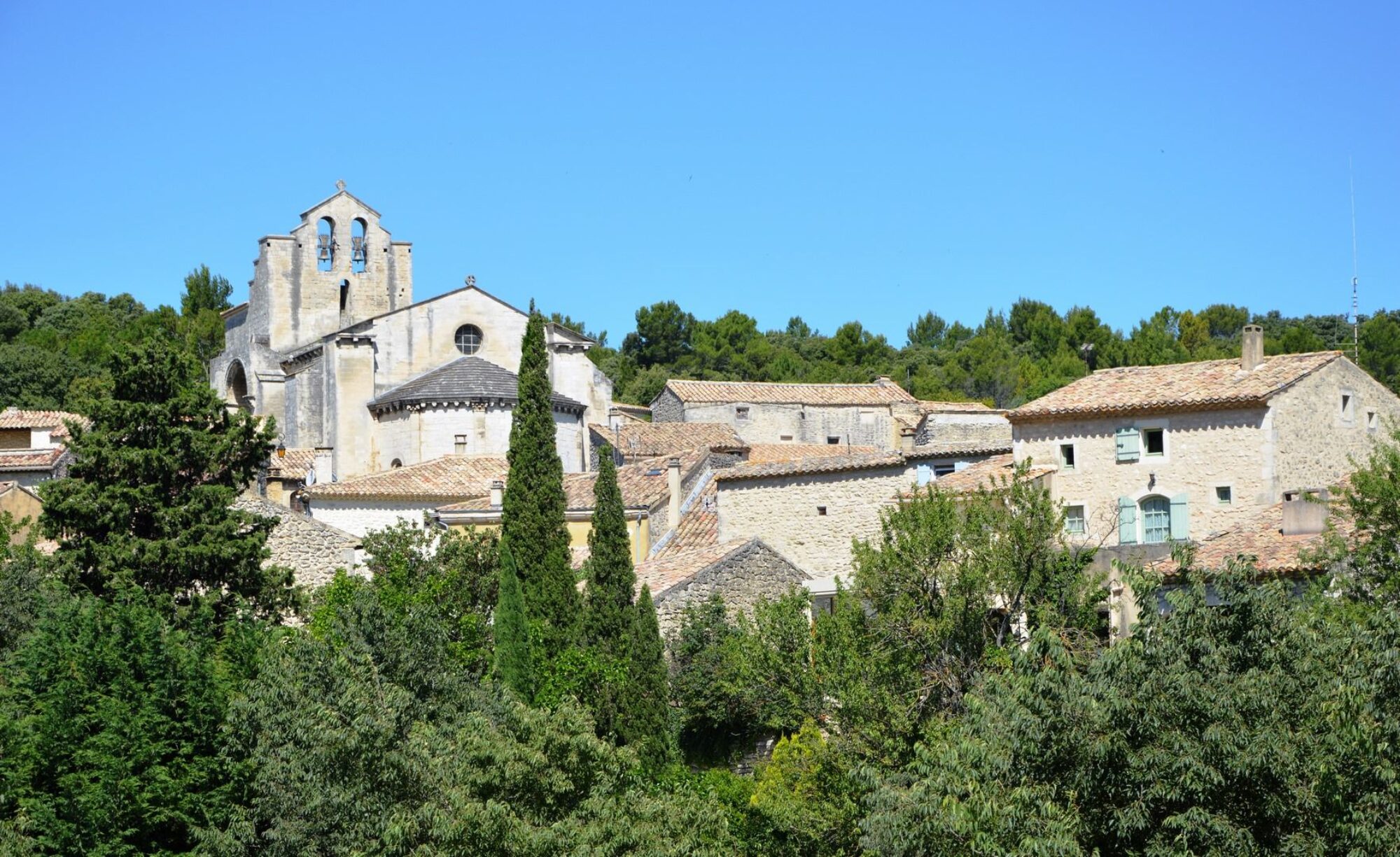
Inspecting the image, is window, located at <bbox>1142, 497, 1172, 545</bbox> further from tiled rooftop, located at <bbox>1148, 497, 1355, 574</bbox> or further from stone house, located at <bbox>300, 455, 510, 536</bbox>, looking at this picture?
stone house, located at <bbox>300, 455, 510, 536</bbox>

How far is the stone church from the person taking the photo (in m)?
47.1

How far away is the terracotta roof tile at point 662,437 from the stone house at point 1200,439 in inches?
713

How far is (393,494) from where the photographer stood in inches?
1592

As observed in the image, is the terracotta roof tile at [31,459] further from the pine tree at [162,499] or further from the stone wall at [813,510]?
the stone wall at [813,510]

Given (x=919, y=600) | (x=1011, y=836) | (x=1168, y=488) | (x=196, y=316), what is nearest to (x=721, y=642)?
(x=919, y=600)

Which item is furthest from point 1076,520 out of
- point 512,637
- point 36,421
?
point 36,421

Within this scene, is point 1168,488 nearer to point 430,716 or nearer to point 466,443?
point 430,716

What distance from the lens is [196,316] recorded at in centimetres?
8975

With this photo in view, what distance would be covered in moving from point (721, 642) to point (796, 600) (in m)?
3.80

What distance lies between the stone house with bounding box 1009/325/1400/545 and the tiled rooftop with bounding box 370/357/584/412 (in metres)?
17.8

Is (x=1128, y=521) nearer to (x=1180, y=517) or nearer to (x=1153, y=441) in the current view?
(x=1180, y=517)

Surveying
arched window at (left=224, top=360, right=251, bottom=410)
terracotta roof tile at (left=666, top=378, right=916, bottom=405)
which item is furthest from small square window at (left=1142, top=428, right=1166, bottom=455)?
arched window at (left=224, top=360, right=251, bottom=410)

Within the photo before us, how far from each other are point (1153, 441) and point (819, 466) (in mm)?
6320

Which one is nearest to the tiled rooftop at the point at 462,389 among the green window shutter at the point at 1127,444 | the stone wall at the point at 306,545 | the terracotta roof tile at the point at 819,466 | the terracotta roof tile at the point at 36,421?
the terracotta roof tile at the point at 36,421
